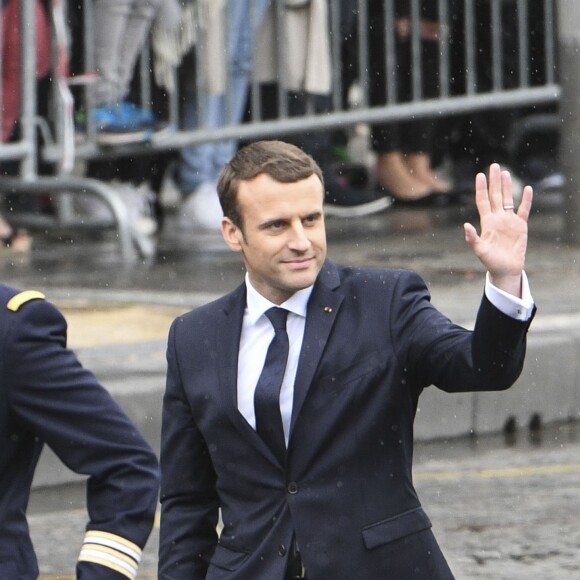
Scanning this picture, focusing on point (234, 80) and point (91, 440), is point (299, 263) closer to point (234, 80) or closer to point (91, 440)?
point (91, 440)

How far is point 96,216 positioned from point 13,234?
2.34 feet

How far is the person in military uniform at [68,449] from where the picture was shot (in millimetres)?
3434

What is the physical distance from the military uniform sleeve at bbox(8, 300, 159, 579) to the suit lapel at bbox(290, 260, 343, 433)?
1.02ft

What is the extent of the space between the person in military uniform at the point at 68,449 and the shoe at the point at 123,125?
27.5 feet

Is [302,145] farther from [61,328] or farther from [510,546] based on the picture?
[61,328]

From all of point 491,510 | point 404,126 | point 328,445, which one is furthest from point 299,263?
point 404,126

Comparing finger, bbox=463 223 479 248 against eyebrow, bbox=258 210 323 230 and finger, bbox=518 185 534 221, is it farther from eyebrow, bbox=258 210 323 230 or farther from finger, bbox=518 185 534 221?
eyebrow, bbox=258 210 323 230

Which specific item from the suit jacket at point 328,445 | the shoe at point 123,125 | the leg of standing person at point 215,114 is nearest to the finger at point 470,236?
the suit jacket at point 328,445

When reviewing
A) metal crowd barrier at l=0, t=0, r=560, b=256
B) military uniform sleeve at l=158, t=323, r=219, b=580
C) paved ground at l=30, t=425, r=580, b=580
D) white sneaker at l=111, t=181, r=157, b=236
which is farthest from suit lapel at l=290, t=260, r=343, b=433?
white sneaker at l=111, t=181, r=157, b=236

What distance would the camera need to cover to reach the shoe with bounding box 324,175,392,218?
13.4 metres

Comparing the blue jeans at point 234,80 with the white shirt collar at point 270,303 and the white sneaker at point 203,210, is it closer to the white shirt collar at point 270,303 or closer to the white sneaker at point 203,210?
the white sneaker at point 203,210

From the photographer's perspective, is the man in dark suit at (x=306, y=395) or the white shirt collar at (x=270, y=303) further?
the white shirt collar at (x=270, y=303)

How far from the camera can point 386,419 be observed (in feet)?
11.9

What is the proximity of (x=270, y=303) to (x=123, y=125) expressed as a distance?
27.2ft
